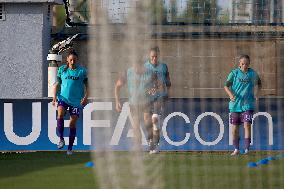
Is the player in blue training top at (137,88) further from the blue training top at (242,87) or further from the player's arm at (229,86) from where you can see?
the player's arm at (229,86)

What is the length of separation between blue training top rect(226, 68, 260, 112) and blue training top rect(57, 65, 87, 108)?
8.11 ft

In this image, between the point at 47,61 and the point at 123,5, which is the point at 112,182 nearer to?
the point at 123,5

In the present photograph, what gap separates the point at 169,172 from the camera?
11.3 metres

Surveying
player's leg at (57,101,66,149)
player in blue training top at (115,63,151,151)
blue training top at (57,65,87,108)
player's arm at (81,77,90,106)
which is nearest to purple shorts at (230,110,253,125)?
player's arm at (81,77,90,106)

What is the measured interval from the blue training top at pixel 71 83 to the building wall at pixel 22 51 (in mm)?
2861

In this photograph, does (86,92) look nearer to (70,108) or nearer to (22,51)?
(70,108)

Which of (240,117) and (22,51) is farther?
(22,51)

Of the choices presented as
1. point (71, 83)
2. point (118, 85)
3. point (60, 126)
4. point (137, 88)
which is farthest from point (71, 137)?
point (137, 88)

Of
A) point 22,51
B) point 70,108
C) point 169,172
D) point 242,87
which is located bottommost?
point 169,172

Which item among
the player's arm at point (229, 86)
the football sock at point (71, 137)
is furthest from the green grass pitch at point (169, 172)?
the player's arm at point (229, 86)

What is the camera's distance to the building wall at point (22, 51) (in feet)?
64.6

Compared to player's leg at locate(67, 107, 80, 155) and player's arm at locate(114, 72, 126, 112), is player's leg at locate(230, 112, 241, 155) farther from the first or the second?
player's arm at locate(114, 72, 126, 112)

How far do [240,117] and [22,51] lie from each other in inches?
205

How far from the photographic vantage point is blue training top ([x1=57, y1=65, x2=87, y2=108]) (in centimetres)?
1683
